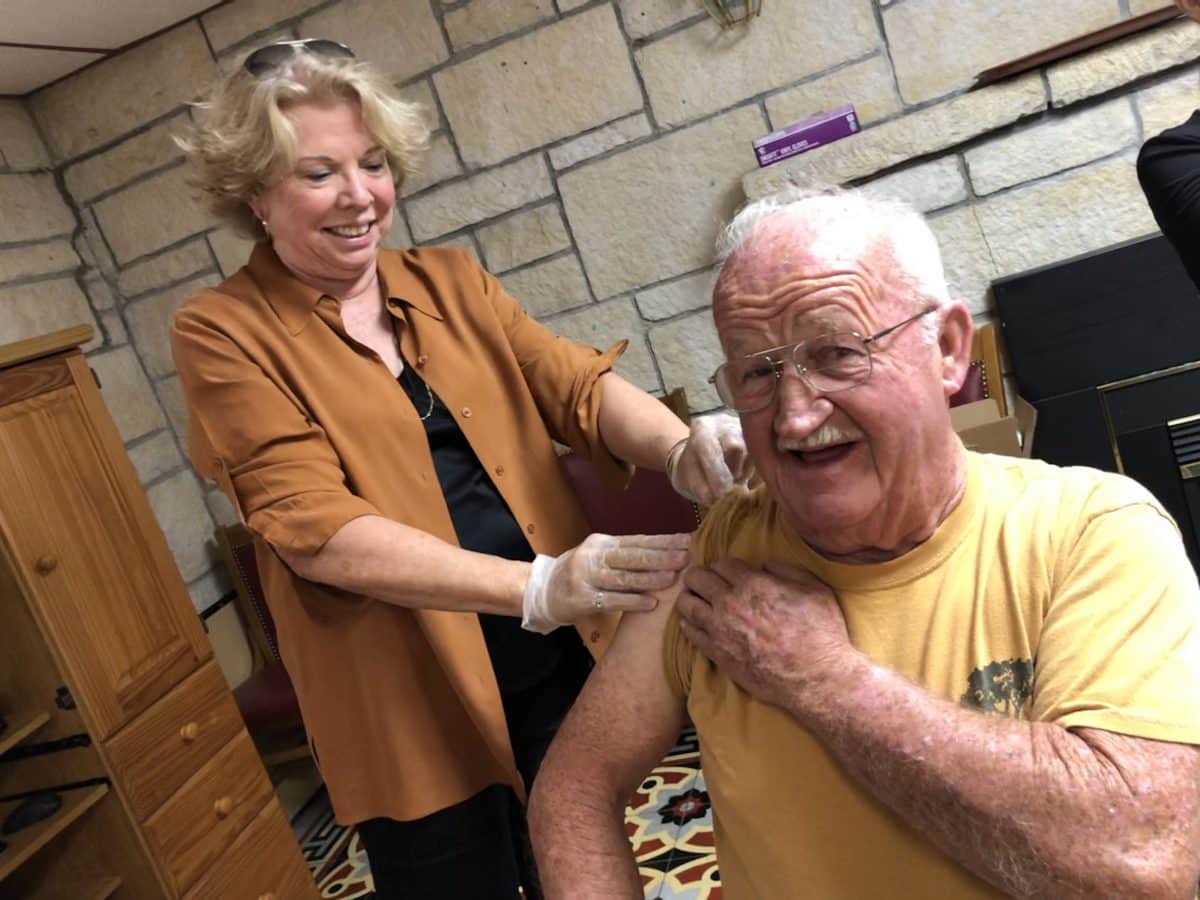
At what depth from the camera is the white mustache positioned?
3.16ft

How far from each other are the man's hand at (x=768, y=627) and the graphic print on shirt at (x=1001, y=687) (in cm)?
11

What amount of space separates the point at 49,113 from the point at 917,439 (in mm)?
3215

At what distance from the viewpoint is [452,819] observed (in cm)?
148

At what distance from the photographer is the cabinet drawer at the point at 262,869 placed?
2227 mm

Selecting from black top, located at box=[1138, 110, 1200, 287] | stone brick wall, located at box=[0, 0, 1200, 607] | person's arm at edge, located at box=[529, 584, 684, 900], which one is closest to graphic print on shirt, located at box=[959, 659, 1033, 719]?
person's arm at edge, located at box=[529, 584, 684, 900]

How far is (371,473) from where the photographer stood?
4.57 ft

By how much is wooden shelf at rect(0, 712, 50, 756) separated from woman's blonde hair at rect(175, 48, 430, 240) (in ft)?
4.06

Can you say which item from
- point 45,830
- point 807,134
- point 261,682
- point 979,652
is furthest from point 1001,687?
point 261,682

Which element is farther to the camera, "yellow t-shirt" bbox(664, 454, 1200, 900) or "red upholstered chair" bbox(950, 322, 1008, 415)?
"red upholstered chair" bbox(950, 322, 1008, 415)

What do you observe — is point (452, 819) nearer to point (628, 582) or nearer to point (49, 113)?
point (628, 582)

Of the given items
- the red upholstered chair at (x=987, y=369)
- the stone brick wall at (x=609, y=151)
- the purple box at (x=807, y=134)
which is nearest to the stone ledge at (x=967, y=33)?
the stone brick wall at (x=609, y=151)

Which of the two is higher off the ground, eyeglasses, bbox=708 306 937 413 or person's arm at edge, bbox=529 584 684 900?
eyeglasses, bbox=708 306 937 413

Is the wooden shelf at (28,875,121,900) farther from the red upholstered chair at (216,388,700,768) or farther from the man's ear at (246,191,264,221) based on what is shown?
the man's ear at (246,191,264,221)

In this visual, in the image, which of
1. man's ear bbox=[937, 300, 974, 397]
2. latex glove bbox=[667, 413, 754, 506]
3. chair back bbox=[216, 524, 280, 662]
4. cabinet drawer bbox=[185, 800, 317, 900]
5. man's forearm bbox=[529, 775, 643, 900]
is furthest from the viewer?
chair back bbox=[216, 524, 280, 662]
